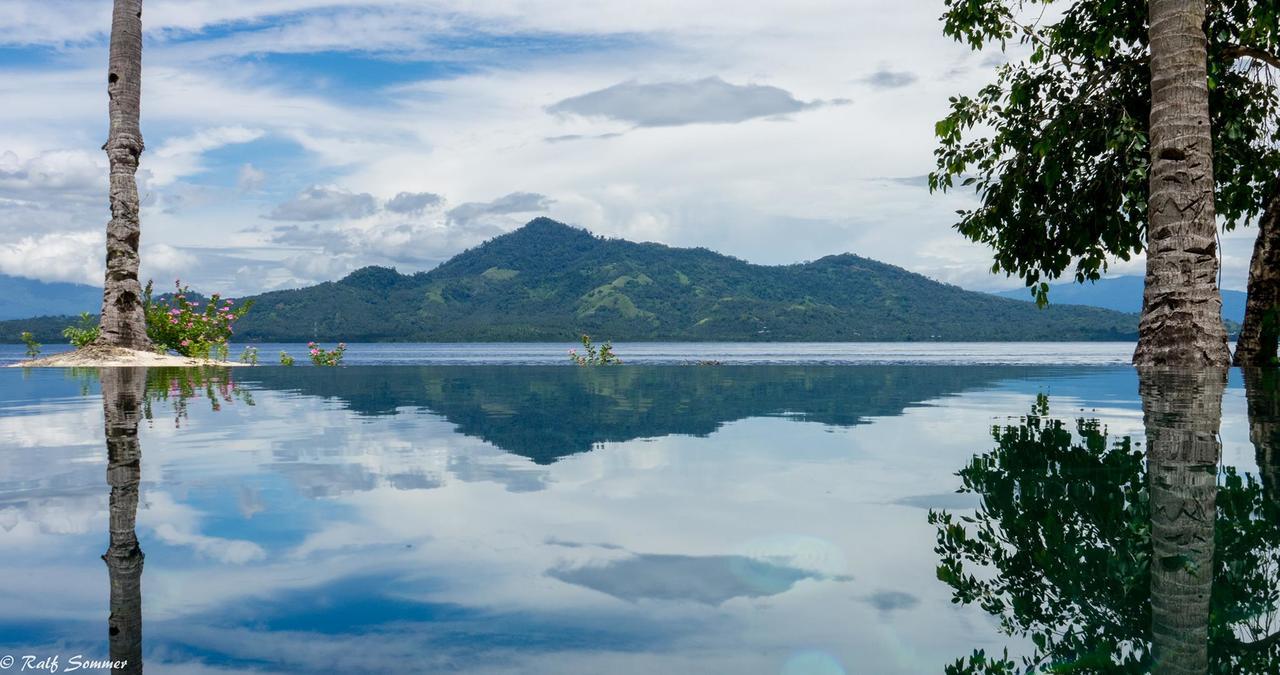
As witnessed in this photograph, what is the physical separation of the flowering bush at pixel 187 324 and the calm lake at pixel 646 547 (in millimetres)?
17946

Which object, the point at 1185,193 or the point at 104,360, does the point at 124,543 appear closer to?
the point at 1185,193

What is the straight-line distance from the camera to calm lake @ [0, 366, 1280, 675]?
95.5 inches

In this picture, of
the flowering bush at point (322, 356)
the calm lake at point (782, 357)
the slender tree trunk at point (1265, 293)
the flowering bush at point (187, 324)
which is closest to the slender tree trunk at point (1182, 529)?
the slender tree trunk at point (1265, 293)

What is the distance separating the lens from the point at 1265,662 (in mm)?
2328

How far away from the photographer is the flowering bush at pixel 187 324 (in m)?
24.0

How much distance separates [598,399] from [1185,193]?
7.52 m

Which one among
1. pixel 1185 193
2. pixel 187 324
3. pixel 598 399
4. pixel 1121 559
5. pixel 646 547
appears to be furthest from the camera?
pixel 187 324

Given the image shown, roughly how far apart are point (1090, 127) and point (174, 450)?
14260 millimetres

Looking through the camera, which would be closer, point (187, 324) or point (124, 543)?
point (124, 543)

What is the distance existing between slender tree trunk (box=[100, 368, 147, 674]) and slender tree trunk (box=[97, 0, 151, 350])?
41.3 ft

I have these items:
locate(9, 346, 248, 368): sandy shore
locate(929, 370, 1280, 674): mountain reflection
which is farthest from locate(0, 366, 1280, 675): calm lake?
locate(9, 346, 248, 368): sandy shore

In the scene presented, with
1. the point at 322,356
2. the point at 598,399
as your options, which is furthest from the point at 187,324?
the point at 598,399

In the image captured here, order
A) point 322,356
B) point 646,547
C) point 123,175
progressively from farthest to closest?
point 322,356, point 123,175, point 646,547

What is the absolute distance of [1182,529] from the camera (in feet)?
11.5
